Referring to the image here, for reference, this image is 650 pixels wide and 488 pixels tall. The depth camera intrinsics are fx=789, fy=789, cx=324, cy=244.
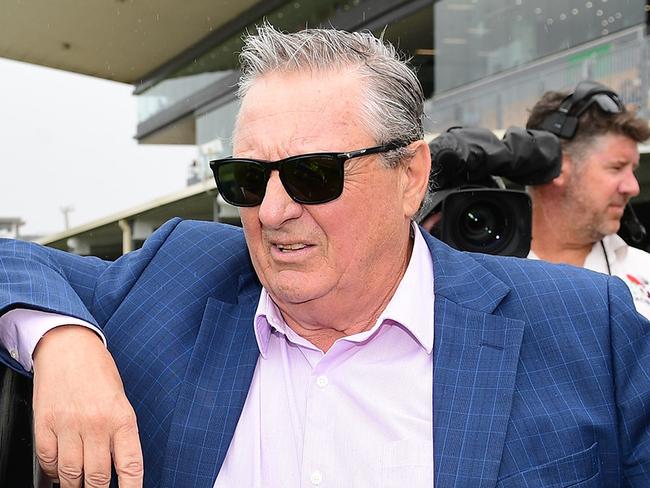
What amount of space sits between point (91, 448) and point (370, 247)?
581 mm

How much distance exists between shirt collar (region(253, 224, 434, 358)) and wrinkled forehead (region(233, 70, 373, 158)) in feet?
0.94

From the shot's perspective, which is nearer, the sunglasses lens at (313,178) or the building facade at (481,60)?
the sunglasses lens at (313,178)

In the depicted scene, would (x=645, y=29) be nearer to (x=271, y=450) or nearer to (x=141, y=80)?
(x=141, y=80)

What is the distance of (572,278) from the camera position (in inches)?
57.8

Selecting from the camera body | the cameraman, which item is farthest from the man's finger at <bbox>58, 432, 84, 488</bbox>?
the cameraman

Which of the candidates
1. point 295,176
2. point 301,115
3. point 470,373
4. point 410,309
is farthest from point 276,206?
point 470,373

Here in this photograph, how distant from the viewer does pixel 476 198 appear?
6.79ft

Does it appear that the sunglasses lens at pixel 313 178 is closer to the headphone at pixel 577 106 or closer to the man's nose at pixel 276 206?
the man's nose at pixel 276 206

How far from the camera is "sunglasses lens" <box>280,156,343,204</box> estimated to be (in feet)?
4.33

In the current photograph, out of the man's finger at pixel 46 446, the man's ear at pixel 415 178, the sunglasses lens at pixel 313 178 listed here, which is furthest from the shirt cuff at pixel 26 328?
the man's ear at pixel 415 178

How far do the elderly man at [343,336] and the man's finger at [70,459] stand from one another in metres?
0.08

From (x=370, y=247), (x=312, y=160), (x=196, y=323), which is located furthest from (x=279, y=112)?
(x=196, y=323)

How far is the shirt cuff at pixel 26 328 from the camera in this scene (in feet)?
4.22

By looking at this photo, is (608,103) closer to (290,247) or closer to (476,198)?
(476,198)
